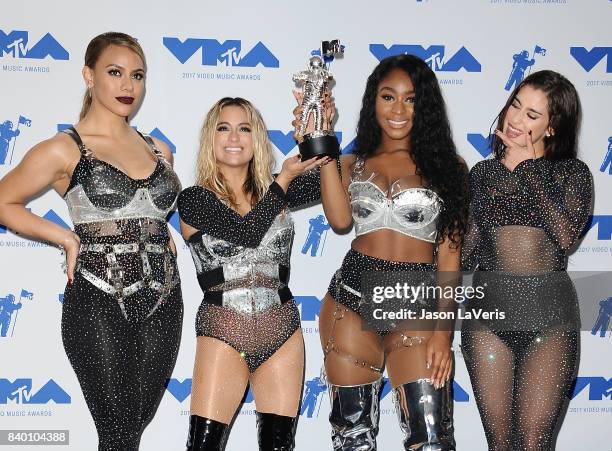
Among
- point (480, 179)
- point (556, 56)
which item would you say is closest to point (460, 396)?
point (480, 179)

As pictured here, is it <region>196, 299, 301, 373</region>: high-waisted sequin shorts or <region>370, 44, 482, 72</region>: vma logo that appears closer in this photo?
<region>196, 299, 301, 373</region>: high-waisted sequin shorts

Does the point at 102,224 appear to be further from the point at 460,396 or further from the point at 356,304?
the point at 460,396

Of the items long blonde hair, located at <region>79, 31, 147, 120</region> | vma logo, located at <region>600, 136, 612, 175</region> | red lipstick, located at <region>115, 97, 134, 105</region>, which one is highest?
long blonde hair, located at <region>79, 31, 147, 120</region>

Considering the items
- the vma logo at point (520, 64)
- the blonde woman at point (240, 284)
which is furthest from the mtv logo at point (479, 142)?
the blonde woman at point (240, 284)

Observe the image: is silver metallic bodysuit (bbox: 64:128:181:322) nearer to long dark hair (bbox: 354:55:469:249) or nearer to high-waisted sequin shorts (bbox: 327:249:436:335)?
high-waisted sequin shorts (bbox: 327:249:436:335)

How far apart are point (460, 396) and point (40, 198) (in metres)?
2.56

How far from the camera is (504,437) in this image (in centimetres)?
286

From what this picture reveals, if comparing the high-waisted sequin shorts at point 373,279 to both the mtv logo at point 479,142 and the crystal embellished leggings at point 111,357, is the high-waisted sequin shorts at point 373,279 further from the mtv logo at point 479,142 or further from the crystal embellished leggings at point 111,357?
the mtv logo at point 479,142

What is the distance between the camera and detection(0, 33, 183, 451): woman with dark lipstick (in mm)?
2824

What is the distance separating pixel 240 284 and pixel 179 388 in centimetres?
125

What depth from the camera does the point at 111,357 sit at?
2.80 metres

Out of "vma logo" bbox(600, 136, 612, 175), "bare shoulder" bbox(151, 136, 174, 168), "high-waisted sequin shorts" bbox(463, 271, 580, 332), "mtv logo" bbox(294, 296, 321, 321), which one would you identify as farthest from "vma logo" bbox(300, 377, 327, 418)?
"vma logo" bbox(600, 136, 612, 175)

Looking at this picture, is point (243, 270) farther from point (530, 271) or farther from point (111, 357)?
point (530, 271)

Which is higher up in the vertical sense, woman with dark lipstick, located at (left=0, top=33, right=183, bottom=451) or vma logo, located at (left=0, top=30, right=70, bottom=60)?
vma logo, located at (left=0, top=30, right=70, bottom=60)
